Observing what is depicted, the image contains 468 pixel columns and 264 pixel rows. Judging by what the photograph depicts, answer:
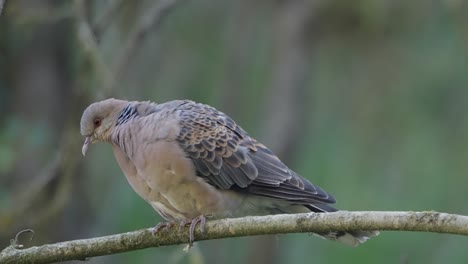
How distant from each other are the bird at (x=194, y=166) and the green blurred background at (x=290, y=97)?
2.11m

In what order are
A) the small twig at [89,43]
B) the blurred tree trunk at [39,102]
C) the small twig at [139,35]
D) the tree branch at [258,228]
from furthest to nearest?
the blurred tree trunk at [39,102] → the small twig at [139,35] → the small twig at [89,43] → the tree branch at [258,228]

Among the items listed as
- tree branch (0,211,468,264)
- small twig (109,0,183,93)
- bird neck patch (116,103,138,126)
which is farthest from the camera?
→ small twig (109,0,183,93)

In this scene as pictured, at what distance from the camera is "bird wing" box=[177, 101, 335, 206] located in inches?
204

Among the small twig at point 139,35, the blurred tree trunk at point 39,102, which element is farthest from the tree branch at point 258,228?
the blurred tree trunk at point 39,102

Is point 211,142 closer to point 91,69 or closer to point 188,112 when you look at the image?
point 188,112

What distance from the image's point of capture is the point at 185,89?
9391mm

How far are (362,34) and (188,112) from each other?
186 inches

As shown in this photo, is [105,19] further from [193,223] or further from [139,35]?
[193,223]

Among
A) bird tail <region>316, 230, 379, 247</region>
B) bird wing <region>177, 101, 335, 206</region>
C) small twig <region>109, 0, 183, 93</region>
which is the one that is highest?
small twig <region>109, 0, 183, 93</region>

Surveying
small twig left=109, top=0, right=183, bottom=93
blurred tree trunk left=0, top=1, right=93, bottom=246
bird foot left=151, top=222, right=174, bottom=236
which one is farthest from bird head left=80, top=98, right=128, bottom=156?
blurred tree trunk left=0, top=1, right=93, bottom=246

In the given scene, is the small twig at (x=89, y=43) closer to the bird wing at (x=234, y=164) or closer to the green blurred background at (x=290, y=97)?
the green blurred background at (x=290, y=97)

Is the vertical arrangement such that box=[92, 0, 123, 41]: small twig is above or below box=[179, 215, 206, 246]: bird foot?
above

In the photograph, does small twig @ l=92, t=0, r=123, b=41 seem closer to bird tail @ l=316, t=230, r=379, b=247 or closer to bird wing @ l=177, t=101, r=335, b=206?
bird wing @ l=177, t=101, r=335, b=206

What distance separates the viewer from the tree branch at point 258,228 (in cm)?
374
